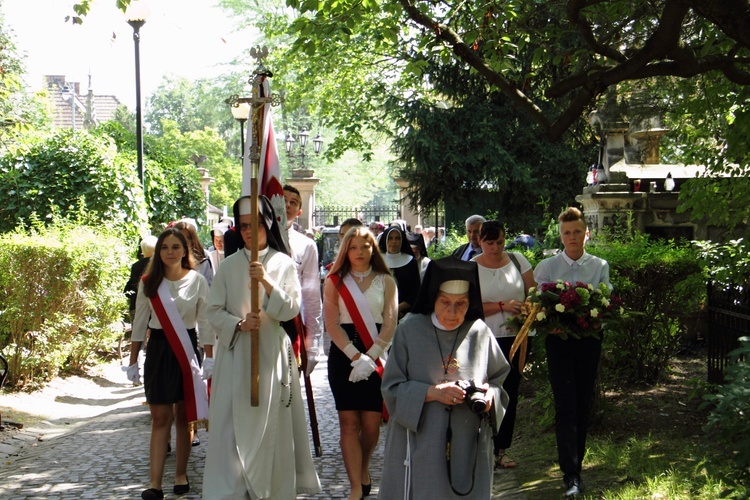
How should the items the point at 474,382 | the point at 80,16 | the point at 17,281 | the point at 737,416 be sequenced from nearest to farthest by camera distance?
1. the point at 737,416
2. the point at 474,382
3. the point at 80,16
4. the point at 17,281

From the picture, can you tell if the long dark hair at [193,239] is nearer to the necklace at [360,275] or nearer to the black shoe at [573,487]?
the necklace at [360,275]

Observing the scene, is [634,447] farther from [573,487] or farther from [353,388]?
[353,388]

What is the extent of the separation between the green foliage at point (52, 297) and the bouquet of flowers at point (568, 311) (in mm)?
7154

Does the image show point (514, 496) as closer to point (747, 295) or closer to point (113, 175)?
point (747, 295)

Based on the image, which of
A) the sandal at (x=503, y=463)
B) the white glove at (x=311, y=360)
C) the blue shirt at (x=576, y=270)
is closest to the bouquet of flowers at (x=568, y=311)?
the blue shirt at (x=576, y=270)

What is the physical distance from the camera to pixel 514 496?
721 cm

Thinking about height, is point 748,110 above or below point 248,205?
above

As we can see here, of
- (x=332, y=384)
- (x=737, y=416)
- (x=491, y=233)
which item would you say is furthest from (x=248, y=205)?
(x=737, y=416)

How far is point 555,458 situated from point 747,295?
90.7 inches

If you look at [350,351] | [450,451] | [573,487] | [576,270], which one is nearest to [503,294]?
[576,270]

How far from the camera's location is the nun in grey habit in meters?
4.96

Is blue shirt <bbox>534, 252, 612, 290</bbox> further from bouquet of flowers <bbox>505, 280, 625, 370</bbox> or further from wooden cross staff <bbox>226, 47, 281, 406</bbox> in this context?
wooden cross staff <bbox>226, 47, 281, 406</bbox>

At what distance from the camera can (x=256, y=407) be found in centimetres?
671

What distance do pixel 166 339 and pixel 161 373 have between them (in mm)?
272
